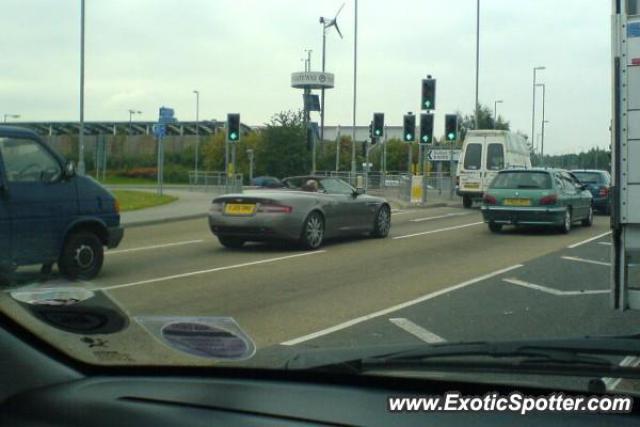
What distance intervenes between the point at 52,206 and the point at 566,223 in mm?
12034

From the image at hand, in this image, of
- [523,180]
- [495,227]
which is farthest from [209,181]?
[523,180]

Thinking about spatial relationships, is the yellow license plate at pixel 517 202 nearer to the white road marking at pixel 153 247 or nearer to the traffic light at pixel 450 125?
the white road marking at pixel 153 247

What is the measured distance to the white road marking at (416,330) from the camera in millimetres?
6411

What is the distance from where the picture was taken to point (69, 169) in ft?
30.2

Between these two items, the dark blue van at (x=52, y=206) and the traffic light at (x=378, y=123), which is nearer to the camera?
the dark blue van at (x=52, y=206)

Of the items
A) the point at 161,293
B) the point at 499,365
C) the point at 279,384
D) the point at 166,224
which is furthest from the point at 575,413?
the point at 166,224

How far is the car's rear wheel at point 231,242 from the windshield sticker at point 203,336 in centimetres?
1081

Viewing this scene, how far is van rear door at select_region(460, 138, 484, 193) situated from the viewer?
31219mm

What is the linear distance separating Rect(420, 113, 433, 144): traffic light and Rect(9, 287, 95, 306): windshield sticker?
3033 centimetres

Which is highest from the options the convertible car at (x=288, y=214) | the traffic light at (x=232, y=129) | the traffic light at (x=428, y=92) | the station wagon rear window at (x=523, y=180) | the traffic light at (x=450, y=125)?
the traffic light at (x=428, y=92)

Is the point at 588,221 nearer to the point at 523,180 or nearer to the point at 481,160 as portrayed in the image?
the point at 523,180

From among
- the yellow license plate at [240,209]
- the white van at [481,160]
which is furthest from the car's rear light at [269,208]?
the white van at [481,160]

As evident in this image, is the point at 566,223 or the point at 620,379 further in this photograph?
the point at 566,223

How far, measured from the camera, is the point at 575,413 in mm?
2092
